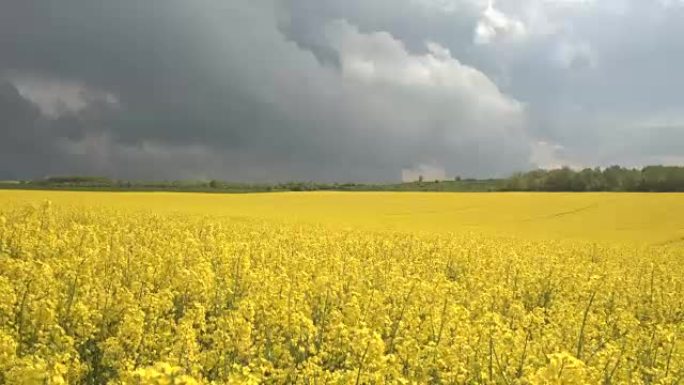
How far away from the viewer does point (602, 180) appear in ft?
220

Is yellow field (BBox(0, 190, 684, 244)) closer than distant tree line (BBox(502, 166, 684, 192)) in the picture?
Yes

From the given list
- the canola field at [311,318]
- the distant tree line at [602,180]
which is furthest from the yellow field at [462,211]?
the distant tree line at [602,180]

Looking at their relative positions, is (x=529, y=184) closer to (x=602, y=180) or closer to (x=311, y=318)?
(x=602, y=180)

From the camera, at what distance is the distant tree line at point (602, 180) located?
205 feet

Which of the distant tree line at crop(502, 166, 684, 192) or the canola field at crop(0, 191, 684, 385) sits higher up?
the distant tree line at crop(502, 166, 684, 192)

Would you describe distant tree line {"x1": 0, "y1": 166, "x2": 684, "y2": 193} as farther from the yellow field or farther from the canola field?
the canola field

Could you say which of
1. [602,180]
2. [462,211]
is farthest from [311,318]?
[602,180]

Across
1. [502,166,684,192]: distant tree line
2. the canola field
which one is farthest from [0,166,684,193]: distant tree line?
the canola field

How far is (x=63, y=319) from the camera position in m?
6.79

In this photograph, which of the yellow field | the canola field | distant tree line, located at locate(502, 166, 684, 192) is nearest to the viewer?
the canola field

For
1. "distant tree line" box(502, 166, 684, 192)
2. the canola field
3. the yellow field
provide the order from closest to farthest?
the canola field → the yellow field → "distant tree line" box(502, 166, 684, 192)

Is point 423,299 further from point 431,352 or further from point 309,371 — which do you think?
point 309,371

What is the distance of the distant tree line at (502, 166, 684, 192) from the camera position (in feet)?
205

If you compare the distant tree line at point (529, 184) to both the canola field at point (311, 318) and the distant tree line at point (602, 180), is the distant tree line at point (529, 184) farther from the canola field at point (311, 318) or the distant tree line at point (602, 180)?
the canola field at point (311, 318)
